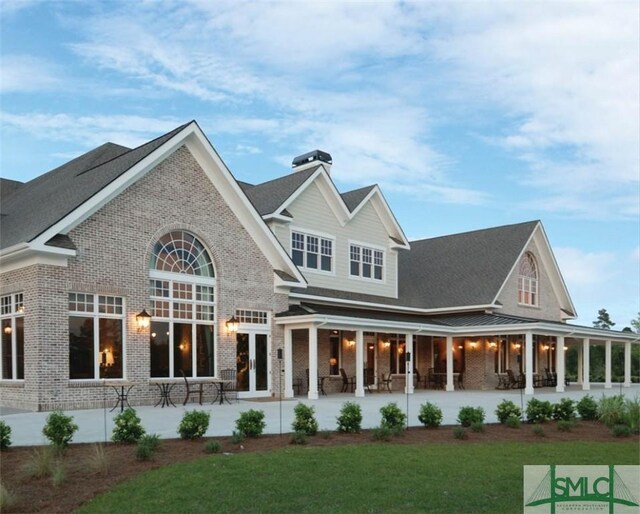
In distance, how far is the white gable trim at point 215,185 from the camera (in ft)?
55.9

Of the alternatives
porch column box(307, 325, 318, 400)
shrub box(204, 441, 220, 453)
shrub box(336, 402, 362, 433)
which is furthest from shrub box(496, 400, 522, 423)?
porch column box(307, 325, 318, 400)

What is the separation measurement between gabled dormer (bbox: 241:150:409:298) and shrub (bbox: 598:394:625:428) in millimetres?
13207

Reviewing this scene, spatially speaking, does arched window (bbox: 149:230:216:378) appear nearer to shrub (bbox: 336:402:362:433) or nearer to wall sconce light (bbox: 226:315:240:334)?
wall sconce light (bbox: 226:315:240:334)

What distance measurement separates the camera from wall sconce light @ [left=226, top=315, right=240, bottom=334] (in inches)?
821

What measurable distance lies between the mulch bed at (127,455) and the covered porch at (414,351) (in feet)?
30.8

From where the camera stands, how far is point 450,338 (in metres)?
28.7

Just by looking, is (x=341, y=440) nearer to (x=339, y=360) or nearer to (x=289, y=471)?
(x=289, y=471)

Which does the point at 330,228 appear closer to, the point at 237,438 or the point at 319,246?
the point at 319,246

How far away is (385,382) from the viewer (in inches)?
1086

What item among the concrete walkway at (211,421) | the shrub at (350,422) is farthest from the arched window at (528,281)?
the shrub at (350,422)

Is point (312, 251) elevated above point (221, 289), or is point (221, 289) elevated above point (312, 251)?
point (312, 251)

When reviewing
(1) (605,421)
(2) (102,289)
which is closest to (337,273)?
(2) (102,289)

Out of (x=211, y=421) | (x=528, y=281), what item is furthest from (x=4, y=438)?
(x=528, y=281)

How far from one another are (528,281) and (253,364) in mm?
17596
